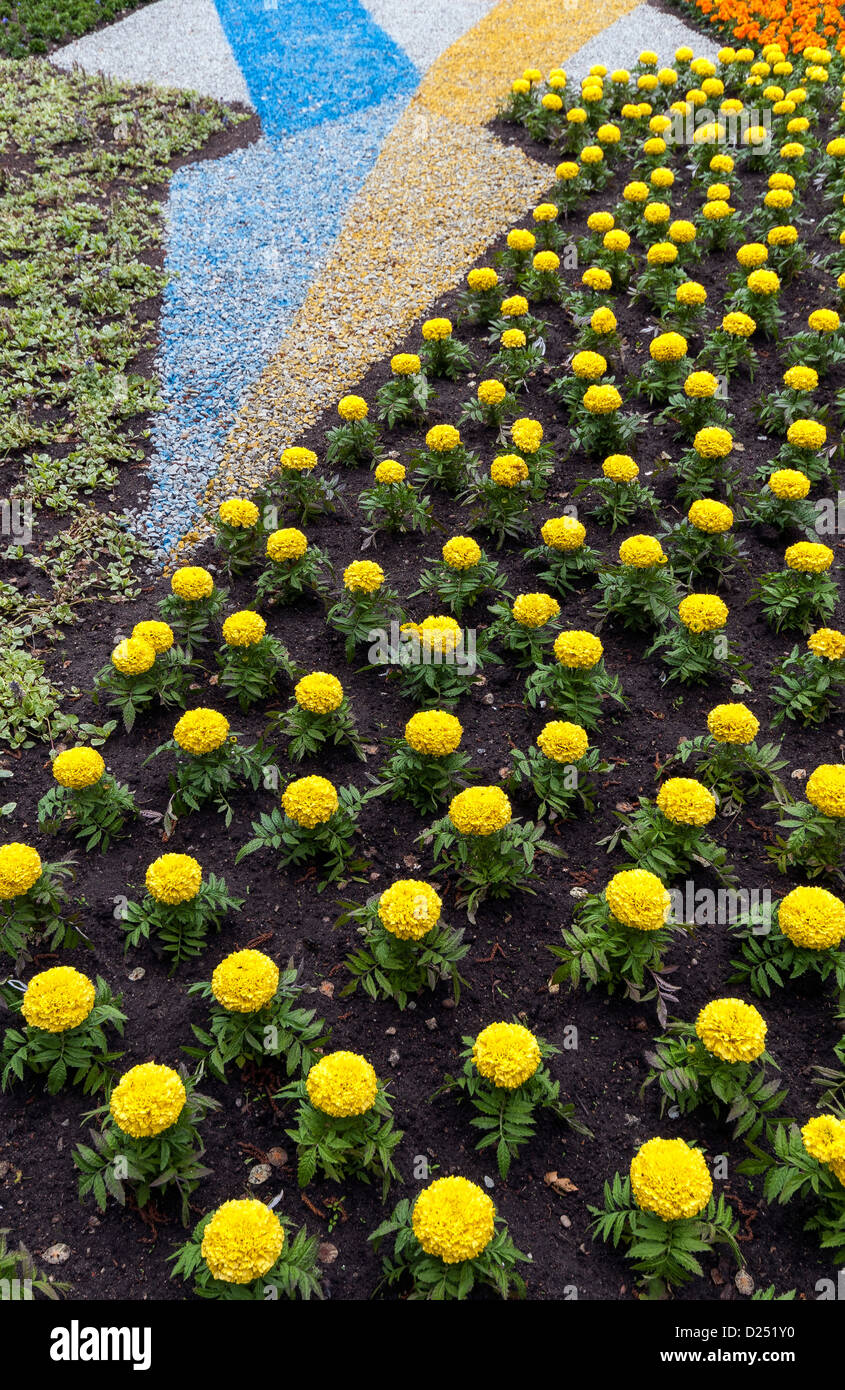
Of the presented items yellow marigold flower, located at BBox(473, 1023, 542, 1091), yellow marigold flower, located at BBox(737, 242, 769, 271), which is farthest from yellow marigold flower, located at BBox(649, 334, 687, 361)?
yellow marigold flower, located at BBox(473, 1023, 542, 1091)

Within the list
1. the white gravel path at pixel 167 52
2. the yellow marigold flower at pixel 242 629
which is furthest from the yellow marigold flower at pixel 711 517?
the white gravel path at pixel 167 52

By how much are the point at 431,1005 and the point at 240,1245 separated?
1368mm

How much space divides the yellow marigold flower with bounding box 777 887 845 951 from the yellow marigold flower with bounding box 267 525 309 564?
3.39 m

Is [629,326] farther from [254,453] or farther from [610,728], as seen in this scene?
[610,728]

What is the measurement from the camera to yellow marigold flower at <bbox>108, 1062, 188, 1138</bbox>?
310 cm

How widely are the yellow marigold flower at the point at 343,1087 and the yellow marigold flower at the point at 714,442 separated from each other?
15.1ft

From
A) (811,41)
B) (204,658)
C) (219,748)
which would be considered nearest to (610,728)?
(219,748)

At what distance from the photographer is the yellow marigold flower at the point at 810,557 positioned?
507 cm

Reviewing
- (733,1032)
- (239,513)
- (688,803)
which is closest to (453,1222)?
(733,1032)

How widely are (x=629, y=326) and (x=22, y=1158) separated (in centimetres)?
762

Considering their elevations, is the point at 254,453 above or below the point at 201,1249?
above

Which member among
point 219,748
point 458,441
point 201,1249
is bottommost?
point 201,1249

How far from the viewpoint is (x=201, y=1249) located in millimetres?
2932

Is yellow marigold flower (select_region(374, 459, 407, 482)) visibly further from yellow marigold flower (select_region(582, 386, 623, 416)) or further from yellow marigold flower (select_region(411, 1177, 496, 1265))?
yellow marigold flower (select_region(411, 1177, 496, 1265))
